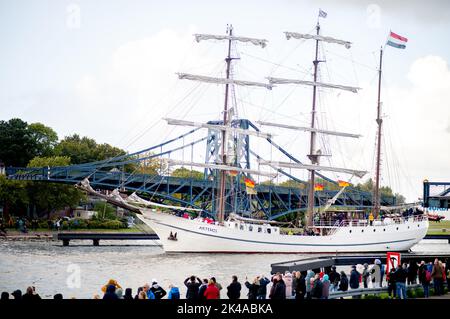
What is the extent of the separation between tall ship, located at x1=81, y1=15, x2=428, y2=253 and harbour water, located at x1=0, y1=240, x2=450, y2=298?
7.61ft

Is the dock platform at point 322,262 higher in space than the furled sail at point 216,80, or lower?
lower

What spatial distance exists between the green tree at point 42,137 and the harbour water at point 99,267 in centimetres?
3583

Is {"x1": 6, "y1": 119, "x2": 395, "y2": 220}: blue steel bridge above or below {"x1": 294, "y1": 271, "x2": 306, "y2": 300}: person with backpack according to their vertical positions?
above

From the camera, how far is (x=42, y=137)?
110250 mm

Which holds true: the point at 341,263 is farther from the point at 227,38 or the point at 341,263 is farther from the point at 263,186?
the point at 263,186

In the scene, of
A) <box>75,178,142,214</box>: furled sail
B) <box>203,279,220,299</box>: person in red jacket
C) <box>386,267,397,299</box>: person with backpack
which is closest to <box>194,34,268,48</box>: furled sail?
<box>75,178,142,214</box>: furled sail

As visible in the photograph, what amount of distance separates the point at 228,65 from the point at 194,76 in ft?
13.5

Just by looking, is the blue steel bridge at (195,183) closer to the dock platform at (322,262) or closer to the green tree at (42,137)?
the green tree at (42,137)

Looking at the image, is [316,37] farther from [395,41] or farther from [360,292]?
[360,292]

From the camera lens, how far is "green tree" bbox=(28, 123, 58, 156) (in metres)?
108

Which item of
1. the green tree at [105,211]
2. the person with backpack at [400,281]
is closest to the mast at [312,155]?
the green tree at [105,211]

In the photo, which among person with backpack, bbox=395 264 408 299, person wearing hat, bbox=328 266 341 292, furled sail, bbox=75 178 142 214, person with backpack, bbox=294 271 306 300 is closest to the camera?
person with backpack, bbox=294 271 306 300

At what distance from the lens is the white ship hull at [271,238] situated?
7175 cm

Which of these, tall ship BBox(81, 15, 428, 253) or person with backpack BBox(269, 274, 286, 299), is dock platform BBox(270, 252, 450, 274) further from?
tall ship BBox(81, 15, 428, 253)
